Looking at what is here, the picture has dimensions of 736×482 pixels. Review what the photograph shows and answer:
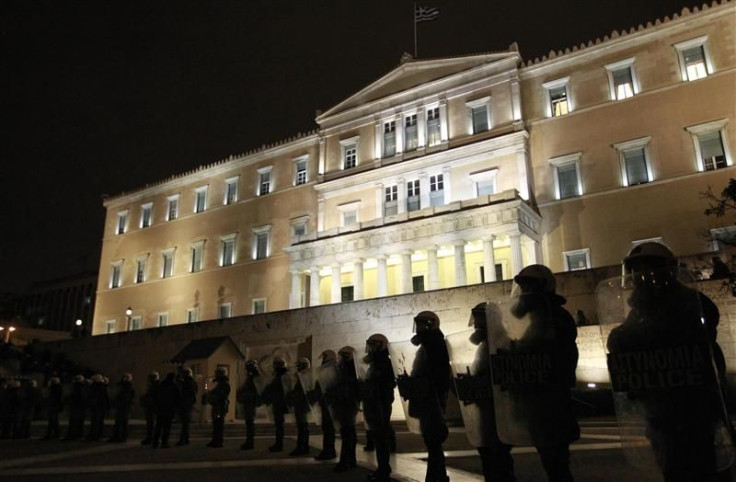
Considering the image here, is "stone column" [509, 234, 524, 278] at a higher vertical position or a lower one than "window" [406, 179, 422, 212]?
lower

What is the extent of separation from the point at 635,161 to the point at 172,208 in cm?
3366

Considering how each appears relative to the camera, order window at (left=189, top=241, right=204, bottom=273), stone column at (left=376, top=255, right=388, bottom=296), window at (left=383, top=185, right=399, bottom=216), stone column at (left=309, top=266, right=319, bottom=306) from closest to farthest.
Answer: stone column at (left=376, top=255, right=388, bottom=296) → stone column at (left=309, top=266, right=319, bottom=306) → window at (left=383, top=185, right=399, bottom=216) → window at (left=189, top=241, right=204, bottom=273)

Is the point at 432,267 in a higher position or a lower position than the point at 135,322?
higher

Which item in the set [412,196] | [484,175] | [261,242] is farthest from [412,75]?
[261,242]

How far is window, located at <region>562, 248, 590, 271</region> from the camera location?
85.3 feet

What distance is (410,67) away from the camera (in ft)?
108

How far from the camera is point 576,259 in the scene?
26391mm

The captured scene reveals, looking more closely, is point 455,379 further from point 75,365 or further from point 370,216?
point 75,365

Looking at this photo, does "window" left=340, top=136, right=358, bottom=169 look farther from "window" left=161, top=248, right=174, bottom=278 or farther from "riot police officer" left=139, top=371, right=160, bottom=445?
"riot police officer" left=139, top=371, right=160, bottom=445

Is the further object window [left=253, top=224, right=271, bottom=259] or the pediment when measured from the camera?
window [left=253, top=224, right=271, bottom=259]

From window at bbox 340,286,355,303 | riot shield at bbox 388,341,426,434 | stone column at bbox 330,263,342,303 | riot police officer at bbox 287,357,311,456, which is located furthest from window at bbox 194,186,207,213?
riot shield at bbox 388,341,426,434

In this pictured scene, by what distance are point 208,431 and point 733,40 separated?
27.1 metres

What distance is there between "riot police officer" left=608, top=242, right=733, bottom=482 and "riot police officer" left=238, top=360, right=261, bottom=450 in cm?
912

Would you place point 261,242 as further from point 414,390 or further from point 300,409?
point 414,390
